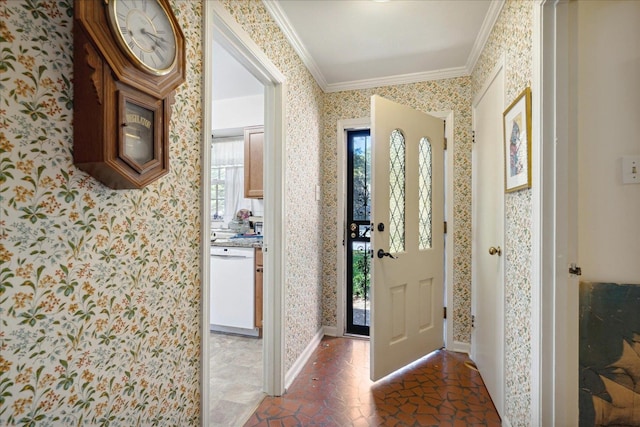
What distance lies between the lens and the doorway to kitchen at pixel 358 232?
115 inches

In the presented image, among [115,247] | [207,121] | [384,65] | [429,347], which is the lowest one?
[429,347]

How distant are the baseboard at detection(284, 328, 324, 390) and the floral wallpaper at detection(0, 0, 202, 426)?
109cm

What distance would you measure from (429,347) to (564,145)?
189cm

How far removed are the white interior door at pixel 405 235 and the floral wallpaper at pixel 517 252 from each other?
2.35ft

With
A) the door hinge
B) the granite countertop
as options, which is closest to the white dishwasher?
the granite countertop

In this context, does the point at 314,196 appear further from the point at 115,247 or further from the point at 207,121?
the point at 115,247

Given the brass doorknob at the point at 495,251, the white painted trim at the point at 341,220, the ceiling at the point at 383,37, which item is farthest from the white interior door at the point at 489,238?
the white painted trim at the point at 341,220

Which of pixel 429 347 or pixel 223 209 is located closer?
pixel 429 347

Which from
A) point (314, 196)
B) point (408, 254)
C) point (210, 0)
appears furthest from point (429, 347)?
point (210, 0)

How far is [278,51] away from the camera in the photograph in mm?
1918

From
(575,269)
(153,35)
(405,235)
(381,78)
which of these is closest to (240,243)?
(405,235)

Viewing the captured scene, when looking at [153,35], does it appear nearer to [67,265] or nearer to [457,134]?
[67,265]

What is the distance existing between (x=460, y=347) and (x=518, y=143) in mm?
1877

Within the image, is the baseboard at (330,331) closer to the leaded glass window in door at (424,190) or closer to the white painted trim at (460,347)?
the white painted trim at (460,347)
